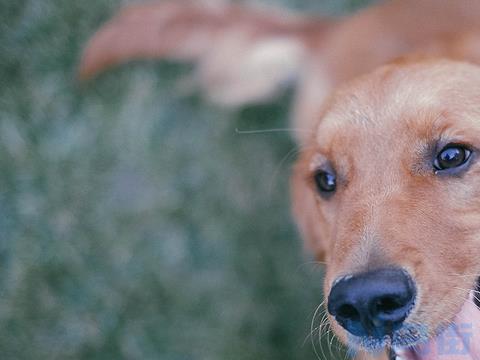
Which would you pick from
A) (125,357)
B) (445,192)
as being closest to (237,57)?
(125,357)

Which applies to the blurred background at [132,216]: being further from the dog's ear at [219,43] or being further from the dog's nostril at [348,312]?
the dog's nostril at [348,312]

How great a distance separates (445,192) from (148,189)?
7.68 feet

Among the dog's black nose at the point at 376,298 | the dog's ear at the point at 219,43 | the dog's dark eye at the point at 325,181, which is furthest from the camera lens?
the dog's ear at the point at 219,43

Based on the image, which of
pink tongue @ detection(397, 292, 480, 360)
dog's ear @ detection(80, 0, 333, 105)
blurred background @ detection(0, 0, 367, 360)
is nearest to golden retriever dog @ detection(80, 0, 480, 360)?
pink tongue @ detection(397, 292, 480, 360)

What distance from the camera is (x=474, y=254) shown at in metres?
2.30

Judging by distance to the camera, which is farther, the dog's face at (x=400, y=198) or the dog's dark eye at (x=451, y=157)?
the dog's dark eye at (x=451, y=157)

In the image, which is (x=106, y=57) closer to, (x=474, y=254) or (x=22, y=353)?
(x=22, y=353)

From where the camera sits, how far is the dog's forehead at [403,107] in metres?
2.43

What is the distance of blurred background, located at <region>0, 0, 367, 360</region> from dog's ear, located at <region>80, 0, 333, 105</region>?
6.8 inches

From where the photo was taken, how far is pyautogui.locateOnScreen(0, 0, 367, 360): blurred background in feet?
13.4

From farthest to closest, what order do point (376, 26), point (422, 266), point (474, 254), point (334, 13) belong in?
point (334, 13)
point (376, 26)
point (474, 254)
point (422, 266)

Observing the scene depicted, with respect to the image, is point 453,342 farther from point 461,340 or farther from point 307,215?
point 307,215

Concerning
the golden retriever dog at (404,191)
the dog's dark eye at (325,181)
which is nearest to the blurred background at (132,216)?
the golden retriever dog at (404,191)

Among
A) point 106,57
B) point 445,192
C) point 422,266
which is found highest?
point 106,57
